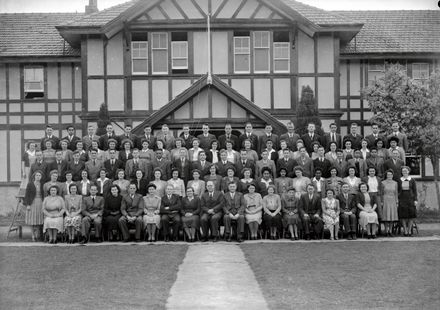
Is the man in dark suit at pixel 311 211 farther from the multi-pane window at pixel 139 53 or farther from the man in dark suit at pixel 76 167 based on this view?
the multi-pane window at pixel 139 53

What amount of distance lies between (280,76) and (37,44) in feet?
32.9

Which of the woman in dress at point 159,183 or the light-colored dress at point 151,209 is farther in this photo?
the woman in dress at point 159,183

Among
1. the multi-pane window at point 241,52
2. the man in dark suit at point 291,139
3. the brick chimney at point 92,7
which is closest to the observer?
the man in dark suit at point 291,139

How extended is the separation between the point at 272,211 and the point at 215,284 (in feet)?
21.3

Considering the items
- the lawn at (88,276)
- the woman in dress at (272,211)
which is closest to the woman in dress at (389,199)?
the woman in dress at (272,211)

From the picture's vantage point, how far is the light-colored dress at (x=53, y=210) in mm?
15867

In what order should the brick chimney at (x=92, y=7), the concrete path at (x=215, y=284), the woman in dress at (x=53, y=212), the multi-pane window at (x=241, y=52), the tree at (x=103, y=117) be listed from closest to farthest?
the concrete path at (x=215, y=284) → the woman in dress at (x=53, y=212) → the tree at (x=103, y=117) → the multi-pane window at (x=241, y=52) → the brick chimney at (x=92, y=7)

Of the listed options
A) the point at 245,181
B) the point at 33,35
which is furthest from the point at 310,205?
the point at 33,35

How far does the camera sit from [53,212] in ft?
52.6

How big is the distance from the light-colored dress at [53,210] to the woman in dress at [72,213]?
13 cm

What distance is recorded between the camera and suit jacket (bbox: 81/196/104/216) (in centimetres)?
1596

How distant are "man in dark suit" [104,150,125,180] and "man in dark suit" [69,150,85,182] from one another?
2.05 ft

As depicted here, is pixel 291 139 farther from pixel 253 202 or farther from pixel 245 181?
pixel 253 202

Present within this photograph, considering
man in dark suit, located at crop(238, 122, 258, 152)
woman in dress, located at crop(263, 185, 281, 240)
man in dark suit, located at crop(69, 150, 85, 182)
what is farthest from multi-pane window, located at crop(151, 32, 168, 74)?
woman in dress, located at crop(263, 185, 281, 240)
